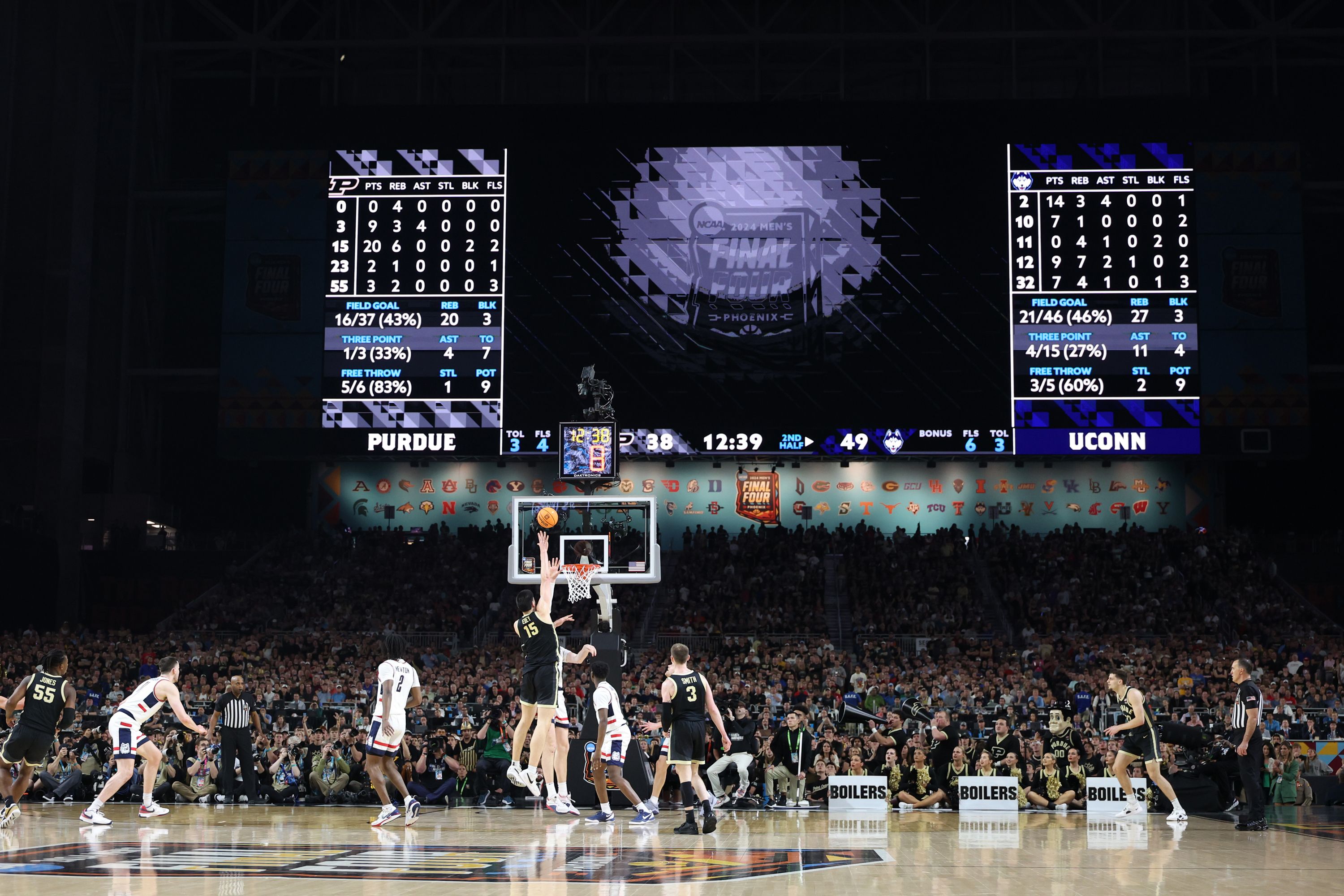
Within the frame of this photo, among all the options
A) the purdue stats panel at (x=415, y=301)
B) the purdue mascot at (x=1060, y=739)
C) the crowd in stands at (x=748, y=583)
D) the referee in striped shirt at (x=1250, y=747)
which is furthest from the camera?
the purdue stats panel at (x=415, y=301)

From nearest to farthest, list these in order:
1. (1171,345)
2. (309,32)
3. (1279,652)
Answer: (1279,652) → (1171,345) → (309,32)

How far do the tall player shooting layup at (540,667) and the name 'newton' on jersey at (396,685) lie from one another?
1.26 m

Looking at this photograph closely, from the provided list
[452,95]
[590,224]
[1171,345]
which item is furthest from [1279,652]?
[452,95]

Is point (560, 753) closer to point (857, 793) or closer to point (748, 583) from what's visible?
point (857, 793)

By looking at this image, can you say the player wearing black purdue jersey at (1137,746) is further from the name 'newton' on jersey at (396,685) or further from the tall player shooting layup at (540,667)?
the name 'newton' on jersey at (396,685)

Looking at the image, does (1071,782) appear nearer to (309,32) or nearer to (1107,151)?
(1107,151)

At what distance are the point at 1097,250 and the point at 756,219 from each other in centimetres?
865

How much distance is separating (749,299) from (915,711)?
15.2 m

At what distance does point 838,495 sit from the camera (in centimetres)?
4053

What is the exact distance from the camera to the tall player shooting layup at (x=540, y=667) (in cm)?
1569

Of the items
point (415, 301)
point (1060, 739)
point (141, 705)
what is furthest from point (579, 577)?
point (415, 301)

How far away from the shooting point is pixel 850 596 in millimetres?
35156

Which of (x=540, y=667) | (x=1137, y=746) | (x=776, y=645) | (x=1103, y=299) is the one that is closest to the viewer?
(x=540, y=667)

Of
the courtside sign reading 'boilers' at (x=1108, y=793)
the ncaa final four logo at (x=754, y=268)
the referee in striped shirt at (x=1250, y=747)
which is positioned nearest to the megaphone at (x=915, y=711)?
the courtside sign reading 'boilers' at (x=1108, y=793)
